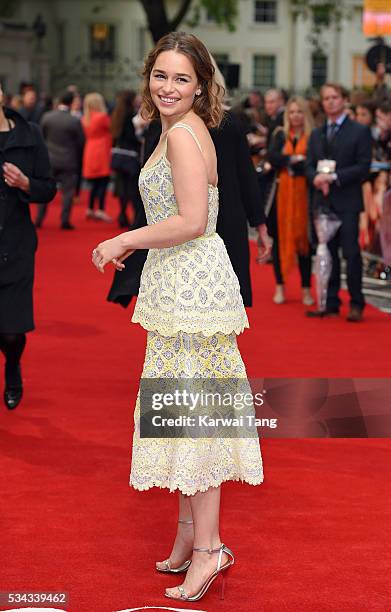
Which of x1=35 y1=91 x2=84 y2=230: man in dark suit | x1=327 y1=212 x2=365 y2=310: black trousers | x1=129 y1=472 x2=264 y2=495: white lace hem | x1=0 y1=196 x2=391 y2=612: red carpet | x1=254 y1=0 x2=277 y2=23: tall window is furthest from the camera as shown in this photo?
x1=254 y1=0 x2=277 y2=23: tall window

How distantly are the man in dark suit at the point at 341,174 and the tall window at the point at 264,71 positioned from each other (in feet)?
181

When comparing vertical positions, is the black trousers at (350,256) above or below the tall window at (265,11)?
below

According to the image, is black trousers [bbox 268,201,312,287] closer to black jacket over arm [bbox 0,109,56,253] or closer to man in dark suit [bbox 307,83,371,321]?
man in dark suit [bbox 307,83,371,321]

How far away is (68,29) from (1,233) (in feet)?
193

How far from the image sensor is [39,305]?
40.4 ft

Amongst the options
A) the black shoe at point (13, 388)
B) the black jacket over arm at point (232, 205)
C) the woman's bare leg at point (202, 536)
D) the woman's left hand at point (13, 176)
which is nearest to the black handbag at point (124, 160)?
the black shoe at point (13, 388)

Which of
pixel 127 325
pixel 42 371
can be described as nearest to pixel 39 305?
pixel 127 325

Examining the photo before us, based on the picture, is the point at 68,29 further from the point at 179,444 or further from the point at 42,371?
the point at 179,444

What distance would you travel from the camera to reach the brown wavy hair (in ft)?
15.4

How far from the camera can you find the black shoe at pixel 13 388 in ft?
26.2

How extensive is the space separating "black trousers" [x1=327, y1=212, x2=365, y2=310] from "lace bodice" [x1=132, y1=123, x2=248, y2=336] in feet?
22.9

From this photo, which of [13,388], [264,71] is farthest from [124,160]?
[264,71]

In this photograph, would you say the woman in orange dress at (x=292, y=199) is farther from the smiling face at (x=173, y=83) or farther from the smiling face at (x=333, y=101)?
the smiling face at (x=173, y=83)

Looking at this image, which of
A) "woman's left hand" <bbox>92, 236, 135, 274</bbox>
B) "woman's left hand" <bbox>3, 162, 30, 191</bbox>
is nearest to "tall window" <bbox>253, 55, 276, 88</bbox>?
"woman's left hand" <bbox>3, 162, 30, 191</bbox>
